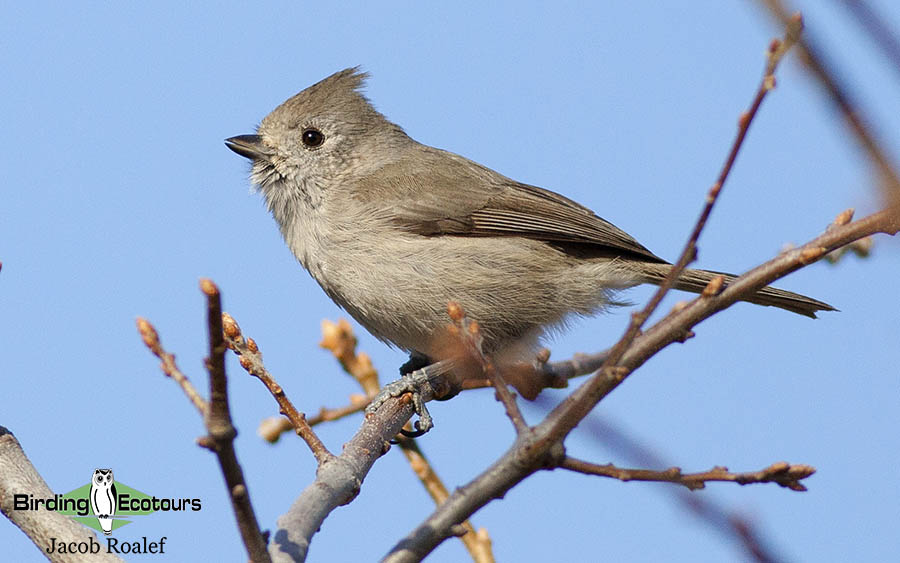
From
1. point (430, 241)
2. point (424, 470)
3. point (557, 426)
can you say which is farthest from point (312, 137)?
point (557, 426)

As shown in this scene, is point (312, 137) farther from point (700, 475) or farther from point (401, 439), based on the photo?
point (700, 475)

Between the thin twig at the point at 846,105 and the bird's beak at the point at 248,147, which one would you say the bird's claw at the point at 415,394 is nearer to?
the bird's beak at the point at 248,147

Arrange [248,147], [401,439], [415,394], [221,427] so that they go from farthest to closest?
[248,147] → [415,394] → [401,439] → [221,427]

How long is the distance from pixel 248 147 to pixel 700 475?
4.03 m

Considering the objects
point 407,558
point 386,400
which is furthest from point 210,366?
point 386,400

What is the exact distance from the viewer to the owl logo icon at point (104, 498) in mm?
3064

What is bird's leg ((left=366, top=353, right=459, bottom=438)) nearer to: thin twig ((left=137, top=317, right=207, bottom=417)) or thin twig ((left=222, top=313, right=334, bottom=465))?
thin twig ((left=222, top=313, right=334, bottom=465))

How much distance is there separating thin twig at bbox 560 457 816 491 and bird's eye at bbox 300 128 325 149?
12.5 feet

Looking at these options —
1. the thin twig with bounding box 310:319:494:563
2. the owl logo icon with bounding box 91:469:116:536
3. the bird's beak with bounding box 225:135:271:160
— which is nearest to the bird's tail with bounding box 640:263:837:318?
the thin twig with bounding box 310:319:494:563

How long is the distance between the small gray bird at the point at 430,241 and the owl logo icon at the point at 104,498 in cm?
179

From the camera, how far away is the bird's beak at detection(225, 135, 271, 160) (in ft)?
17.6

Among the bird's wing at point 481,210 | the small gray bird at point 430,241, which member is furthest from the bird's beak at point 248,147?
the bird's wing at point 481,210

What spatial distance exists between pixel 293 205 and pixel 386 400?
5.16 feet

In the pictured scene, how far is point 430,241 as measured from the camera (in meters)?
4.92
